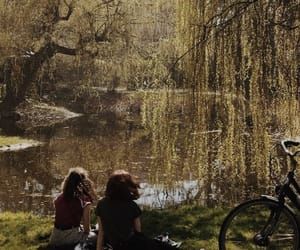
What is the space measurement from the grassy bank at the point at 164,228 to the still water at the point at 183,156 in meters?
0.83

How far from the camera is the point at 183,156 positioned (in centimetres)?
955

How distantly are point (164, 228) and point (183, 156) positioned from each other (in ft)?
12.1

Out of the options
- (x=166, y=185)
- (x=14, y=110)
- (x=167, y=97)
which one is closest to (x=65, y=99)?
(x=14, y=110)

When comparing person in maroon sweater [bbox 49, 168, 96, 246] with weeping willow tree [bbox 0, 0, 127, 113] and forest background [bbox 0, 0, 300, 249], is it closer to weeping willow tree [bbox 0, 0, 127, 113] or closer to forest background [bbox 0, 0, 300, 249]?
forest background [bbox 0, 0, 300, 249]

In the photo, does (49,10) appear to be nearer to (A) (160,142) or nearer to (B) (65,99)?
(B) (65,99)

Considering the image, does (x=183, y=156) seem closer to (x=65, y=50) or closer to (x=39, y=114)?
(x=65, y=50)

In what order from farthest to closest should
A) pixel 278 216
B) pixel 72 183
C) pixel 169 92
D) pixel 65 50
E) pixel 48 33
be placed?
pixel 65 50
pixel 48 33
pixel 169 92
pixel 72 183
pixel 278 216

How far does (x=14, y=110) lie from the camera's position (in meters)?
21.9

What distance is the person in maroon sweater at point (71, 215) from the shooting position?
4.97 metres

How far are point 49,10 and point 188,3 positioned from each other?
12.8m

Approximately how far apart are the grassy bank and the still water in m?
0.83

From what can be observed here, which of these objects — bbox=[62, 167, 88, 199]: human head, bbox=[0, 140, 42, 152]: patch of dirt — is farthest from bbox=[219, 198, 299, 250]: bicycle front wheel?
bbox=[0, 140, 42, 152]: patch of dirt

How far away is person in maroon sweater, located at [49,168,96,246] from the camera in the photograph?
4.97m

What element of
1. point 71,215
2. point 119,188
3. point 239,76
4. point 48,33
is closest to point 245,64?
point 239,76
